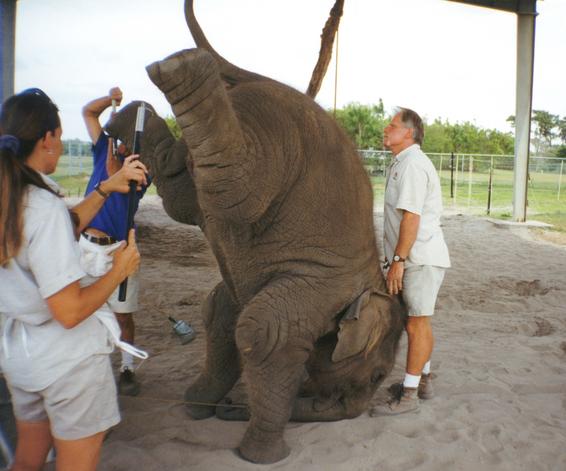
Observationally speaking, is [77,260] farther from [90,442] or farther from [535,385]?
[535,385]

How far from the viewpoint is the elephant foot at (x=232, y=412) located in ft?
13.3

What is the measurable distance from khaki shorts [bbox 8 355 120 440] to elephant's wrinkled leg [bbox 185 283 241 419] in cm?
154

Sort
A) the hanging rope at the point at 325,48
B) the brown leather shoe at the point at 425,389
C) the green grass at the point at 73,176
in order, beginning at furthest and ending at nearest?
the green grass at the point at 73,176 → the hanging rope at the point at 325,48 → the brown leather shoe at the point at 425,389

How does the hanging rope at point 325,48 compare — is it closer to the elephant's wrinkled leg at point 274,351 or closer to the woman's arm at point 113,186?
the elephant's wrinkled leg at point 274,351

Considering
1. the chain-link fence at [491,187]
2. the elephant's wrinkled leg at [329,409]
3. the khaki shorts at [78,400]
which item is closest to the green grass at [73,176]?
the chain-link fence at [491,187]

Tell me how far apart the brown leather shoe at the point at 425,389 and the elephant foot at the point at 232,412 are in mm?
1357

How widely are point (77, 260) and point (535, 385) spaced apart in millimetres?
4019

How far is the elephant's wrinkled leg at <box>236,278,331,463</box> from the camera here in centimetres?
314

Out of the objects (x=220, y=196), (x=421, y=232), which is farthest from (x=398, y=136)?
(x=220, y=196)

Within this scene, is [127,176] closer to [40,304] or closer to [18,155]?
[18,155]

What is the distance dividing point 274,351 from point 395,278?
112 cm

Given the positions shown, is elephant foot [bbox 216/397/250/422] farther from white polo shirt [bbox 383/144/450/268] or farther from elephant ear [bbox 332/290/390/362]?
white polo shirt [bbox 383/144/450/268]

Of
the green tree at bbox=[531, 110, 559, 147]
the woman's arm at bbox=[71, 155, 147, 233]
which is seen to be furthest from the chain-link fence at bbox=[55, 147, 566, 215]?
the green tree at bbox=[531, 110, 559, 147]

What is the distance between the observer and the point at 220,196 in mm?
2629
